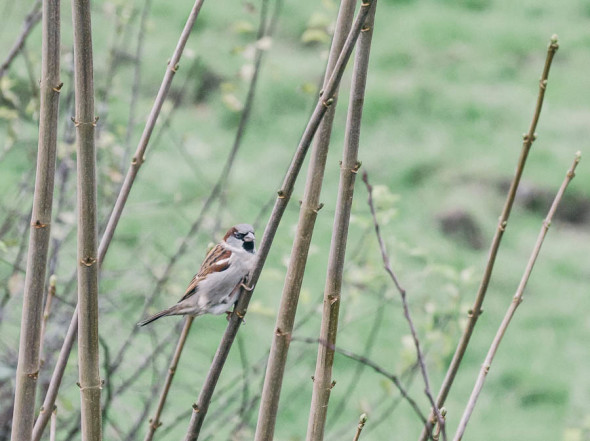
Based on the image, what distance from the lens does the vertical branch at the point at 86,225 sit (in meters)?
1.15

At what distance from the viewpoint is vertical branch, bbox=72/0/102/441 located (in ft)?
3.77

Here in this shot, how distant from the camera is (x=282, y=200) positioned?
1.22 m

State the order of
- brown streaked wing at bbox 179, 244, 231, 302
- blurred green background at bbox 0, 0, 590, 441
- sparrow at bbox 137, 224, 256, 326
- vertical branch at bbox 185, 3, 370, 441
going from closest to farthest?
1. vertical branch at bbox 185, 3, 370, 441
2. sparrow at bbox 137, 224, 256, 326
3. brown streaked wing at bbox 179, 244, 231, 302
4. blurred green background at bbox 0, 0, 590, 441

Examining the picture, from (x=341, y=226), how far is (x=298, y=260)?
87mm

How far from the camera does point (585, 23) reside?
7004 mm

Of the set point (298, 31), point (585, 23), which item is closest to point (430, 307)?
point (298, 31)

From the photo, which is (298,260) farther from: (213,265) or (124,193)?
(213,265)

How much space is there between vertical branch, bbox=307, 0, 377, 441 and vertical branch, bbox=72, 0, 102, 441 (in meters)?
0.35

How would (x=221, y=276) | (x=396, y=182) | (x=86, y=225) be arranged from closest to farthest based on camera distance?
(x=86, y=225)
(x=221, y=276)
(x=396, y=182)

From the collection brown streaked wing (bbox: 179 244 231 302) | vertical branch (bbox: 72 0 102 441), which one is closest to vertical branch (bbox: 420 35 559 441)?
vertical branch (bbox: 72 0 102 441)

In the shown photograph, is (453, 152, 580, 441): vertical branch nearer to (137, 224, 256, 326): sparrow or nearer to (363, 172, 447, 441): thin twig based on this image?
(363, 172, 447, 441): thin twig

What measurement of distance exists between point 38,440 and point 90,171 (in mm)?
558

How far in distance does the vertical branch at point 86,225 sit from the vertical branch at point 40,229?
0.22 feet

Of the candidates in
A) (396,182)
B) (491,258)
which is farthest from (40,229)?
(396,182)
